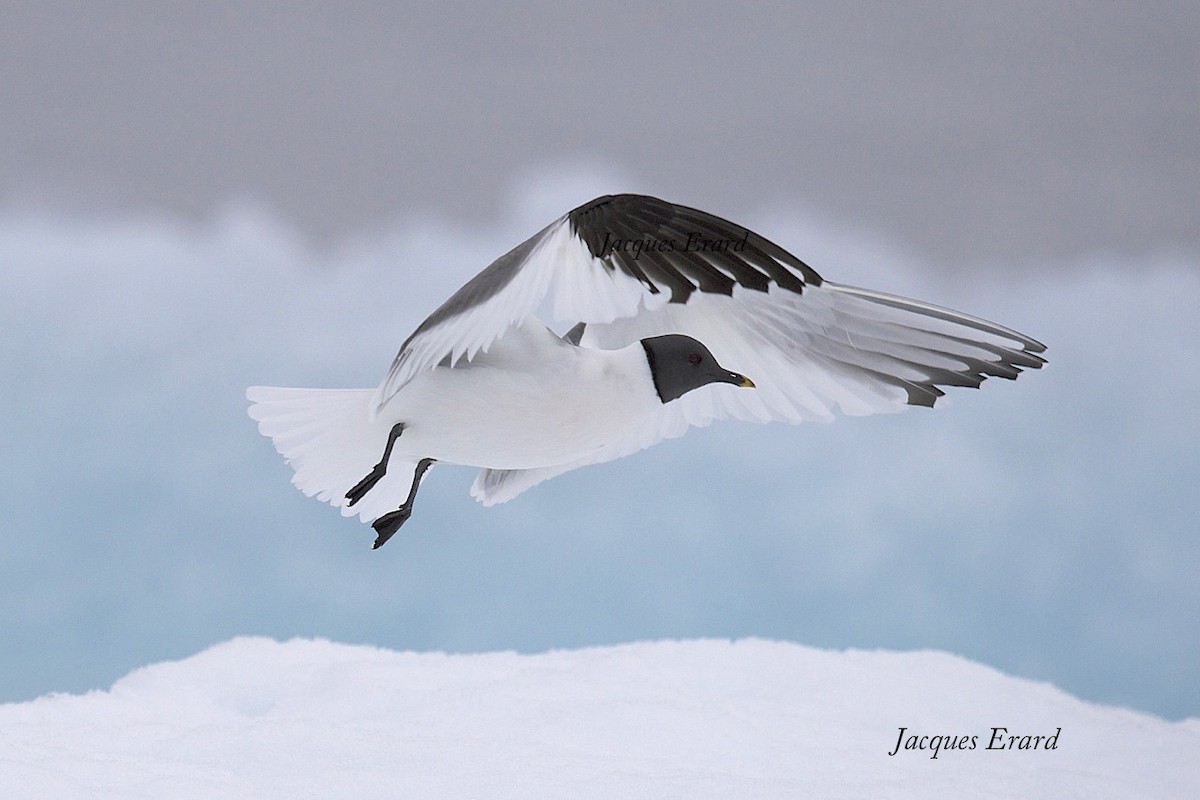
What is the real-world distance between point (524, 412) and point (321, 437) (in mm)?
221

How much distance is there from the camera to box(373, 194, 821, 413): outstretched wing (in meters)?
0.73

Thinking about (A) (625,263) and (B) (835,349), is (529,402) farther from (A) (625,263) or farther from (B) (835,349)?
(B) (835,349)

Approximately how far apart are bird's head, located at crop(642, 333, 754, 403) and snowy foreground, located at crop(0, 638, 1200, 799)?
50cm

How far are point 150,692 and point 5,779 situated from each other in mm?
503

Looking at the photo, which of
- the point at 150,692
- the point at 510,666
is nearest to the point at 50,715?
the point at 150,692

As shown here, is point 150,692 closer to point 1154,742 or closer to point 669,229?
point 669,229

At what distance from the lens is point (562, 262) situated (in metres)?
0.74

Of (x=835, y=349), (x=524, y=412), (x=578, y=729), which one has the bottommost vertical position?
(x=578, y=729)

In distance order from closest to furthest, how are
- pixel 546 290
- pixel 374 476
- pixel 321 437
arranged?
1. pixel 546 290
2. pixel 374 476
3. pixel 321 437

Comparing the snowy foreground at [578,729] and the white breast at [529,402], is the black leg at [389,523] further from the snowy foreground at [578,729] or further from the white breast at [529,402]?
the snowy foreground at [578,729]

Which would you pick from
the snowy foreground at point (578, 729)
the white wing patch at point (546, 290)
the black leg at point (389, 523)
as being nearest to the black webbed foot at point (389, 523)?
the black leg at point (389, 523)

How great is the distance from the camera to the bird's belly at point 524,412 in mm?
812

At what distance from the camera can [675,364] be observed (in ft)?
2.72
